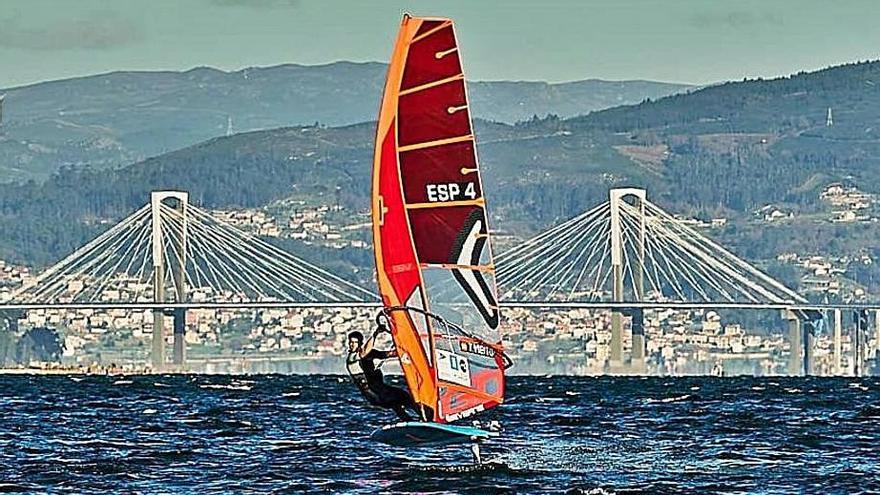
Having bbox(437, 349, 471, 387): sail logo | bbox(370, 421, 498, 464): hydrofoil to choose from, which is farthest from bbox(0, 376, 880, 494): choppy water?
bbox(437, 349, 471, 387): sail logo

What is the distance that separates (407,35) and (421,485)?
5899mm

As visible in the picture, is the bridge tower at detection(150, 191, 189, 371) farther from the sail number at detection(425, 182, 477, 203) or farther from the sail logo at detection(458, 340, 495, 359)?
the sail number at detection(425, 182, 477, 203)

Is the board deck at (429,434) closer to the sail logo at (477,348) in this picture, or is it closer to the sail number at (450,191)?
the sail logo at (477,348)

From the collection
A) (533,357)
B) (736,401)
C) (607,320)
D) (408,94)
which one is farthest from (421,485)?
(607,320)

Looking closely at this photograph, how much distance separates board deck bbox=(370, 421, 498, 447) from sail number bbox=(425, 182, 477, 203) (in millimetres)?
3007

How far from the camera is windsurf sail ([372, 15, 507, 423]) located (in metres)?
31.7

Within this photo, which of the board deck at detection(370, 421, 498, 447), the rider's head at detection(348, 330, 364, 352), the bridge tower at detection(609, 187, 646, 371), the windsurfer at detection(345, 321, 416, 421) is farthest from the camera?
the bridge tower at detection(609, 187, 646, 371)

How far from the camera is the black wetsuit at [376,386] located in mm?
31625

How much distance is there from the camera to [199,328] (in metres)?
154

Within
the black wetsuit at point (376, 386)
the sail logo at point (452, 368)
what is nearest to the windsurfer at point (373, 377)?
the black wetsuit at point (376, 386)

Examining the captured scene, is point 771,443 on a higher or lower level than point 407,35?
lower

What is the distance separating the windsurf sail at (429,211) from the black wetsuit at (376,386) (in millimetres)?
481

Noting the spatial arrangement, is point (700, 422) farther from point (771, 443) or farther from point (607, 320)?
point (607, 320)

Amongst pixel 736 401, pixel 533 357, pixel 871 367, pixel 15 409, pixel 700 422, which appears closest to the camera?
pixel 700 422
